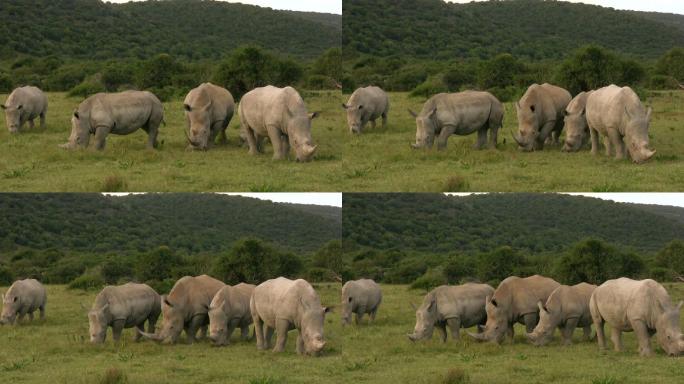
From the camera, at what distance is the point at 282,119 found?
2781cm

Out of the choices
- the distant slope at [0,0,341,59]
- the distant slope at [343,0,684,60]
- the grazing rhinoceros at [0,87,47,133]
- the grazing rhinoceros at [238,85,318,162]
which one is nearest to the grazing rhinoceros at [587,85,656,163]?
the grazing rhinoceros at [238,85,318,162]

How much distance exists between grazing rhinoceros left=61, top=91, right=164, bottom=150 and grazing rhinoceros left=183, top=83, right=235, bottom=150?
975mm

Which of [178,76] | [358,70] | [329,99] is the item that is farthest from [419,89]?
[178,76]

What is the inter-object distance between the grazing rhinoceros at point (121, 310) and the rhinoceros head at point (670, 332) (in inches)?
428

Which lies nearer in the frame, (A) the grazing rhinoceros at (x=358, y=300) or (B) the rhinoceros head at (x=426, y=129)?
(B) the rhinoceros head at (x=426, y=129)

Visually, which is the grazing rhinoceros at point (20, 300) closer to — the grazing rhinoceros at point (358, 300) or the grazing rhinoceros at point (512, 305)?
the grazing rhinoceros at point (358, 300)

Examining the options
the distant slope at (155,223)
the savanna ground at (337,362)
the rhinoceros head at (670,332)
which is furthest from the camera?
the distant slope at (155,223)

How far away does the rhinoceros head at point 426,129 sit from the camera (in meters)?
29.3

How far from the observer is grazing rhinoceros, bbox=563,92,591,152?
30.1 m

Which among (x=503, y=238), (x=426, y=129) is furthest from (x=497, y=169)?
(x=503, y=238)

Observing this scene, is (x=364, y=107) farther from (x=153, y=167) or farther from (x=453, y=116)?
(x=153, y=167)

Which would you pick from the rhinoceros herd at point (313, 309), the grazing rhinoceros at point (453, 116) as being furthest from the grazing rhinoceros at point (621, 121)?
the rhinoceros herd at point (313, 309)

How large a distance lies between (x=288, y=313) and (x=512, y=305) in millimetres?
5203

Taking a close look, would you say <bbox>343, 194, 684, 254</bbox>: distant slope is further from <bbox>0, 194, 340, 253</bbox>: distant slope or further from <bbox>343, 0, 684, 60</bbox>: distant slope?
<bbox>343, 0, 684, 60</bbox>: distant slope
